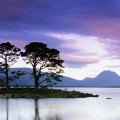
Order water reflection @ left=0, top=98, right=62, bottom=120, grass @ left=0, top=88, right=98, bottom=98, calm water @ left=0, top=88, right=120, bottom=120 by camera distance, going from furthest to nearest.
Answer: grass @ left=0, top=88, right=98, bottom=98 → calm water @ left=0, top=88, right=120, bottom=120 → water reflection @ left=0, top=98, right=62, bottom=120

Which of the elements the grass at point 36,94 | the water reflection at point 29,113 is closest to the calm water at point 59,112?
the water reflection at point 29,113

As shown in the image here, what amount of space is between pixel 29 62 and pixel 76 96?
17.0 m

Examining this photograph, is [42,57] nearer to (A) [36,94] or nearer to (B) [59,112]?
(A) [36,94]

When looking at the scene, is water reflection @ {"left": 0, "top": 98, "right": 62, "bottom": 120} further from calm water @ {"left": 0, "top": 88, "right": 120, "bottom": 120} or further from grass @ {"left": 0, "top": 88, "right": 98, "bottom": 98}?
grass @ {"left": 0, "top": 88, "right": 98, "bottom": 98}

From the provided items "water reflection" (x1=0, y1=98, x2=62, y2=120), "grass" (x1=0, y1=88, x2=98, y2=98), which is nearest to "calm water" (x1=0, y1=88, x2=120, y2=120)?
"water reflection" (x1=0, y1=98, x2=62, y2=120)

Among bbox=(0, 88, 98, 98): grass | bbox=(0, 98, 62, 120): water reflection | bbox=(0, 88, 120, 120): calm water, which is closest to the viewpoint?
bbox=(0, 98, 62, 120): water reflection

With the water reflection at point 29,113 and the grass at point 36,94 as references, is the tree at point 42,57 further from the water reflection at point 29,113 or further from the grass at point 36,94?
the water reflection at point 29,113

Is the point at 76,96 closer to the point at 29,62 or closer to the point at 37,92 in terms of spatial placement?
the point at 37,92

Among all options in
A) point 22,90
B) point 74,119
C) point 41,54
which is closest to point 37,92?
point 22,90

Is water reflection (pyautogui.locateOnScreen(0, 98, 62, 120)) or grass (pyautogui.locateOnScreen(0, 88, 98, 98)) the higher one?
grass (pyautogui.locateOnScreen(0, 88, 98, 98))

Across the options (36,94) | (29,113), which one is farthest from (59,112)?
(36,94)

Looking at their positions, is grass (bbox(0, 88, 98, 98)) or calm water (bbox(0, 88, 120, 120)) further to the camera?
grass (bbox(0, 88, 98, 98))

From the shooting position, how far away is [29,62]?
96.2 meters

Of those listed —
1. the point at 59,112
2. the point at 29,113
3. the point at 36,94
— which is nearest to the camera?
the point at 29,113
